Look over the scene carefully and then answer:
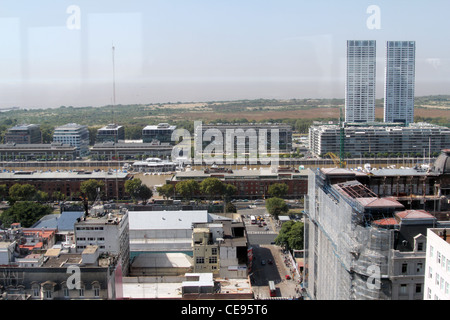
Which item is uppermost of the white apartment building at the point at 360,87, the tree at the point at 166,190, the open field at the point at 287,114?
the white apartment building at the point at 360,87

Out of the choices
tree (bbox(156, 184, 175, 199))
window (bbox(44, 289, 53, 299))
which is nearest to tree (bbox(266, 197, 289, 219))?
tree (bbox(156, 184, 175, 199))

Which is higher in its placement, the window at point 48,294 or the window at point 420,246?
the window at point 420,246

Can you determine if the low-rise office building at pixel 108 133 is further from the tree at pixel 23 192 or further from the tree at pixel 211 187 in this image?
the tree at pixel 211 187

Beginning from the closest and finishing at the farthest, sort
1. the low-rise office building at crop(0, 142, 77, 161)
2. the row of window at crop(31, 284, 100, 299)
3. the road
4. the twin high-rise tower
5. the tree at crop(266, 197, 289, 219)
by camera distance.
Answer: the row of window at crop(31, 284, 100, 299)
the road
the tree at crop(266, 197, 289, 219)
the twin high-rise tower
the low-rise office building at crop(0, 142, 77, 161)

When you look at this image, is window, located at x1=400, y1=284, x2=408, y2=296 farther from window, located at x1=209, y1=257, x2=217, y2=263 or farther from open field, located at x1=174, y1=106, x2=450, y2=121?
open field, located at x1=174, y1=106, x2=450, y2=121

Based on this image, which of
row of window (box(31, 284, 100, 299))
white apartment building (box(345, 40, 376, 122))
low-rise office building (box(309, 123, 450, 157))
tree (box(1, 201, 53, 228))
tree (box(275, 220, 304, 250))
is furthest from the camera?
low-rise office building (box(309, 123, 450, 157))

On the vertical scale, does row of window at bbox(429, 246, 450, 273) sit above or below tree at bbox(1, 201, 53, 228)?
above

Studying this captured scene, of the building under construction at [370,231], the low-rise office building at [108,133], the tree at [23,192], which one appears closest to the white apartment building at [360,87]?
the building under construction at [370,231]
